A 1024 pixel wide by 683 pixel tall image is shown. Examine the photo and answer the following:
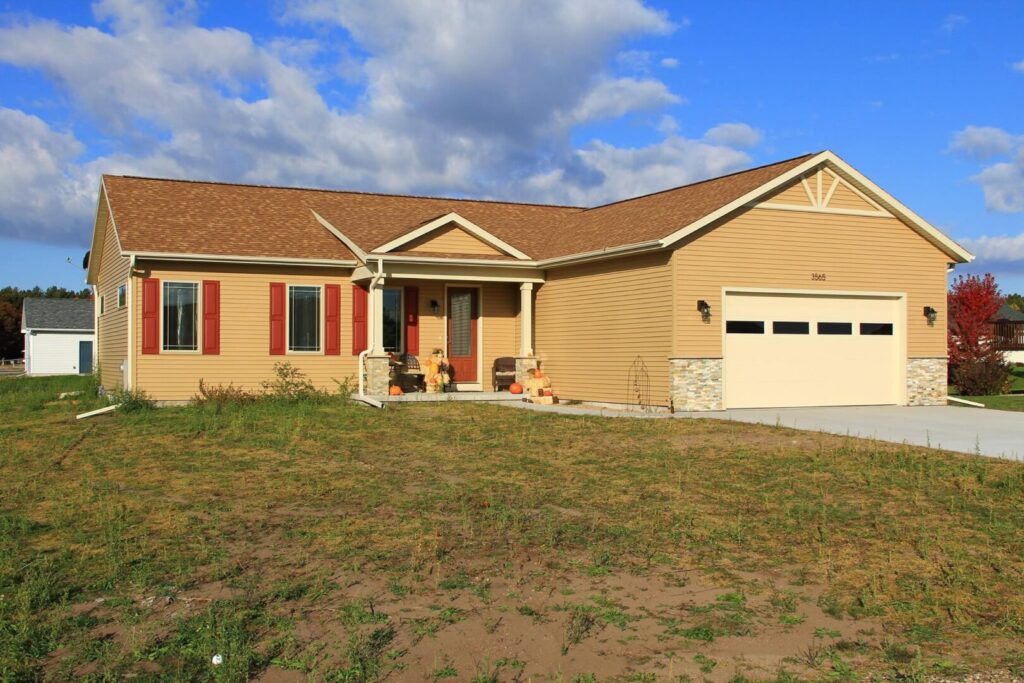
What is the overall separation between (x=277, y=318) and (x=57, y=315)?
34.9m

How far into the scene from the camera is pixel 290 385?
64.8ft

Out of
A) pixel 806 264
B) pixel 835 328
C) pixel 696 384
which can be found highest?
pixel 806 264

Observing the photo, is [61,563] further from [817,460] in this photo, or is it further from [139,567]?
[817,460]

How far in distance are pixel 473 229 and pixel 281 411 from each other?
584 cm

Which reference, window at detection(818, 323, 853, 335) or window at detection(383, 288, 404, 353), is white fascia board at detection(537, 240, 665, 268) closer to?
window at detection(383, 288, 404, 353)

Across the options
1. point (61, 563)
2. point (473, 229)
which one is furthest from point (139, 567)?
point (473, 229)

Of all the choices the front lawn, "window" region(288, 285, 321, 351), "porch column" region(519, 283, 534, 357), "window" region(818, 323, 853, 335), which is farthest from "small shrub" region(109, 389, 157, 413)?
"window" region(818, 323, 853, 335)

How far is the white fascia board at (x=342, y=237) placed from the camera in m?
19.3

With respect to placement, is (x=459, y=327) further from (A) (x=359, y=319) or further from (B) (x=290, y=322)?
(B) (x=290, y=322)

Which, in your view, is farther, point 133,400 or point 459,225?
point 459,225

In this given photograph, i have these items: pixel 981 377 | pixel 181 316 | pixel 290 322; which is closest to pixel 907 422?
pixel 981 377

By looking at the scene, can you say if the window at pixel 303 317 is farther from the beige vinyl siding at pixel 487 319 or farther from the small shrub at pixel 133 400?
the small shrub at pixel 133 400

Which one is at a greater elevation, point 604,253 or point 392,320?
point 604,253

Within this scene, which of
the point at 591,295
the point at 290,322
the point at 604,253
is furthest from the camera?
the point at 290,322
